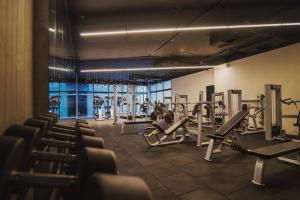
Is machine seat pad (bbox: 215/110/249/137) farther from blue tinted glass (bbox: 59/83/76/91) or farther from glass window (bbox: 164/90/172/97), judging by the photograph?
glass window (bbox: 164/90/172/97)

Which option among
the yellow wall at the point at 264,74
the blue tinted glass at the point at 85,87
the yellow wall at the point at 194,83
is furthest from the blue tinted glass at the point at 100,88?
the yellow wall at the point at 264,74

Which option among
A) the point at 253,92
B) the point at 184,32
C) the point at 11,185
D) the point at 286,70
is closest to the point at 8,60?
the point at 11,185

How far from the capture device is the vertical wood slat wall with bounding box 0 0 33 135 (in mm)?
1052

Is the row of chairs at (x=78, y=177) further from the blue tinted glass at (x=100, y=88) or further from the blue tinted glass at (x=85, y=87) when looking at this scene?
the blue tinted glass at (x=100, y=88)

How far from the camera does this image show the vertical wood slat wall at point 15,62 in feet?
3.45

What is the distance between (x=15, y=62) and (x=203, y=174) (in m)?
2.91

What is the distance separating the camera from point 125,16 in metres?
5.61

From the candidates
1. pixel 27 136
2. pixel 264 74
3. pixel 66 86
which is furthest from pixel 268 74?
pixel 27 136

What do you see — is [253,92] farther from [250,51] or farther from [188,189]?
[188,189]

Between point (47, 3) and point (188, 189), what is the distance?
2553mm

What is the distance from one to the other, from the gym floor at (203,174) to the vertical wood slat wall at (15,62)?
1837mm

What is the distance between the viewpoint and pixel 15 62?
1.22 meters

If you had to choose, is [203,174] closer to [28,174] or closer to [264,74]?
[28,174]

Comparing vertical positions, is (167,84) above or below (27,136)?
above
